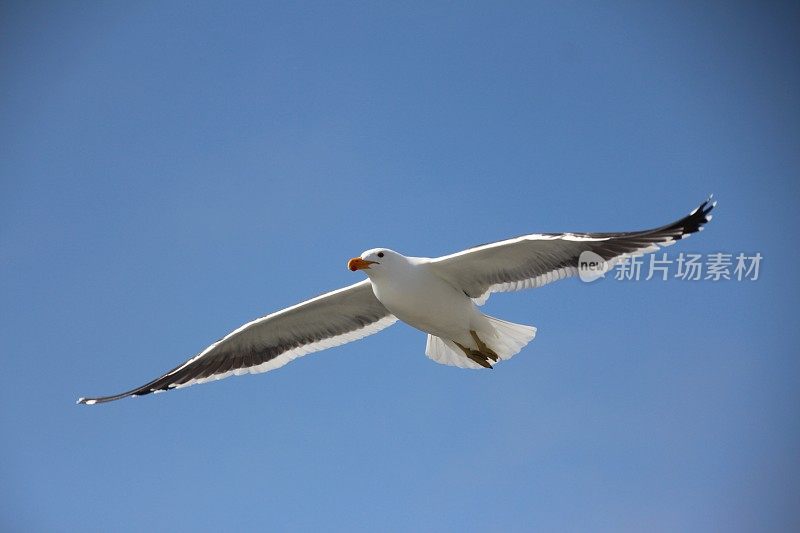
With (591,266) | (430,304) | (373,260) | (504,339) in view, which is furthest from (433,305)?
(591,266)

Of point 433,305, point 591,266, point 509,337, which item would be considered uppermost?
point 433,305

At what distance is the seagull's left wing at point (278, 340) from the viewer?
7.96 meters

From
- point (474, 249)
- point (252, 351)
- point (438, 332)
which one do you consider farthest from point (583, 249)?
point (252, 351)

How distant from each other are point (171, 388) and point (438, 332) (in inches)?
95.4

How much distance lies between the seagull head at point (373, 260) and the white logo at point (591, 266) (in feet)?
4.35

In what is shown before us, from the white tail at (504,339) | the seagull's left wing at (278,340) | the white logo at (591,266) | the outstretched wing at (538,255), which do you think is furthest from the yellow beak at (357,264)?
the white logo at (591,266)

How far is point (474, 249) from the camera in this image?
6922 millimetres

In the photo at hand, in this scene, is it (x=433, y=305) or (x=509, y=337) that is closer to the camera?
(x=433, y=305)

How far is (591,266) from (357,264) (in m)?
1.68

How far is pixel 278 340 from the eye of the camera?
820cm

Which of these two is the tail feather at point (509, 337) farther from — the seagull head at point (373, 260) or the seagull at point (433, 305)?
the seagull head at point (373, 260)

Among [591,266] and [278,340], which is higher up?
[278,340]

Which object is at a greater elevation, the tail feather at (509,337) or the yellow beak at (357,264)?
the yellow beak at (357,264)

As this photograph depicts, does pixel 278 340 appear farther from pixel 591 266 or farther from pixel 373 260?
pixel 591 266
